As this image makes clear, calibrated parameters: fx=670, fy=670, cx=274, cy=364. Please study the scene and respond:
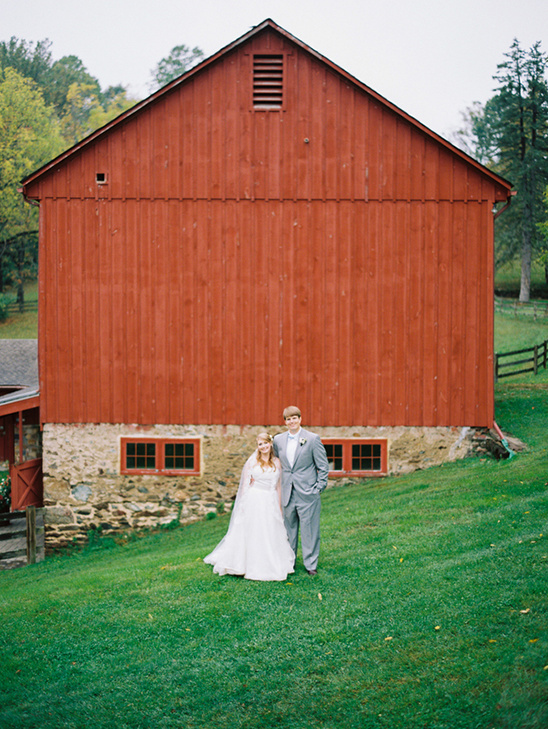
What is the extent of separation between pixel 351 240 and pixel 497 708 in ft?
31.8

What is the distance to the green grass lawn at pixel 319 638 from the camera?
16.1ft

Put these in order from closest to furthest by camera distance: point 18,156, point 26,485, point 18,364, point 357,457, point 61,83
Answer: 1. point 357,457
2. point 26,485
3. point 18,364
4. point 18,156
5. point 61,83

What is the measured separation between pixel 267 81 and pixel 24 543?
10.6 meters

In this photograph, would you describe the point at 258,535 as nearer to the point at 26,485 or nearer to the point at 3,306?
the point at 26,485

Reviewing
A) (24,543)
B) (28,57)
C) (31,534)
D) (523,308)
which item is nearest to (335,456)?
(31,534)

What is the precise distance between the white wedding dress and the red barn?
5697mm

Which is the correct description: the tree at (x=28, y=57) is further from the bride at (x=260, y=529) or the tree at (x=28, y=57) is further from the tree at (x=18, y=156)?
Result: the bride at (x=260, y=529)

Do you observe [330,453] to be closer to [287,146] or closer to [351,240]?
[351,240]

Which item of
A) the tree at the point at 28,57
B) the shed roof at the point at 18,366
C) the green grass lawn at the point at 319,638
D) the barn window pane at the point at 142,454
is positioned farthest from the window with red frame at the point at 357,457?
the tree at the point at 28,57

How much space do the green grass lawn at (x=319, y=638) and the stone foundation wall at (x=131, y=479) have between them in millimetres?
4094

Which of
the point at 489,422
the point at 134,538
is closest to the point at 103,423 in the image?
the point at 134,538

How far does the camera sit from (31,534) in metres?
12.5

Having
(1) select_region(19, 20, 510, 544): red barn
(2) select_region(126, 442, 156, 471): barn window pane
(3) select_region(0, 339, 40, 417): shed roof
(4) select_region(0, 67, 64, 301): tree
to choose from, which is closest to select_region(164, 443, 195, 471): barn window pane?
(1) select_region(19, 20, 510, 544): red barn

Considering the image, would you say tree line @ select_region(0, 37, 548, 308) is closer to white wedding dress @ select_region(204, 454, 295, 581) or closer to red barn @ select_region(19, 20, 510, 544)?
red barn @ select_region(19, 20, 510, 544)
